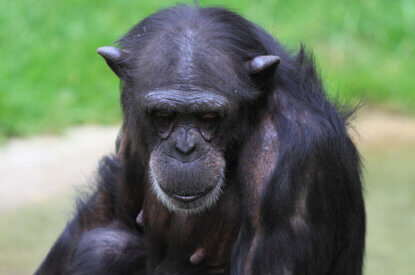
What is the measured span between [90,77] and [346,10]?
5.23m

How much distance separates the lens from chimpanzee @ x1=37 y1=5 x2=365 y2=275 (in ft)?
17.7

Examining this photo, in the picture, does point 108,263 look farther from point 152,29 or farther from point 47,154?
point 47,154

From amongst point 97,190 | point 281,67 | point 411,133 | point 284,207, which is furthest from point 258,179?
point 411,133

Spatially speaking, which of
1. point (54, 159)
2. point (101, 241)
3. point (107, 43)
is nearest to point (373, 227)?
point (54, 159)

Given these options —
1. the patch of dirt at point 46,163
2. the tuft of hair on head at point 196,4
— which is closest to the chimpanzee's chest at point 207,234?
the tuft of hair on head at point 196,4

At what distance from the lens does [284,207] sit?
537 centimetres

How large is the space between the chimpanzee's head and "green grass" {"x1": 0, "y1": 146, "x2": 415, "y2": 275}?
2863 millimetres

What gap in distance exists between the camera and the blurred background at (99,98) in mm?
9320

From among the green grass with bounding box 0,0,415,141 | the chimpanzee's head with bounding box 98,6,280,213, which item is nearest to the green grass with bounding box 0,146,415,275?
the green grass with bounding box 0,0,415,141

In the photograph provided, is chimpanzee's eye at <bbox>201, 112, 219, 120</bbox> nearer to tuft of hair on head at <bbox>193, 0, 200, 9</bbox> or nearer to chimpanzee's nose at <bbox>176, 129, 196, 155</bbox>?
chimpanzee's nose at <bbox>176, 129, 196, 155</bbox>

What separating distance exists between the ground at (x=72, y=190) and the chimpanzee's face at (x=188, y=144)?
279 centimetres

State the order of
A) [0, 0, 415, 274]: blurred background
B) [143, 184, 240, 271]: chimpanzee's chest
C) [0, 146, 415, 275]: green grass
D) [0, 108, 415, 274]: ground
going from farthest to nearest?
[0, 0, 415, 274]: blurred background
[0, 108, 415, 274]: ground
[0, 146, 415, 275]: green grass
[143, 184, 240, 271]: chimpanzee's chest

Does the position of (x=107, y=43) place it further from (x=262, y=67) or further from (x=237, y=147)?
(x=262, y=67)

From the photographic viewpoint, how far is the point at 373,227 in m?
9.59
